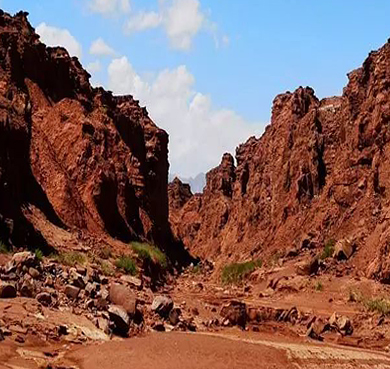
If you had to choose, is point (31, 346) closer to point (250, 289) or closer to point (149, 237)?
point (250, 289)

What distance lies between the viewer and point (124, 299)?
19078mm

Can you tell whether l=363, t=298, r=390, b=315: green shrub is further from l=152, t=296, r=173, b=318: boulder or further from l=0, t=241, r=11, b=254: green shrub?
l=0, t=241, r=11, b=254: green shrub

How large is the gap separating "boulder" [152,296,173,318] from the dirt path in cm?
322

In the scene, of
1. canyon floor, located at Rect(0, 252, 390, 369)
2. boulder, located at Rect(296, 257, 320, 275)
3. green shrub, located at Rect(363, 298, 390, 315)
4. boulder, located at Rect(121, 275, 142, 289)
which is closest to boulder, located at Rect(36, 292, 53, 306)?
canyon floor, located at Rect(0, 252, 390, 369)

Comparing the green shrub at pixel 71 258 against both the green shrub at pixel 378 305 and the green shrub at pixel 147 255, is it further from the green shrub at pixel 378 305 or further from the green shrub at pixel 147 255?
the green shrub at pixel 378 305

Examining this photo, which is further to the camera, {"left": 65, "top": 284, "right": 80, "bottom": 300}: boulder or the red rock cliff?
the red rock cliff

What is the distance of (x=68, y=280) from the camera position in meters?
20.3

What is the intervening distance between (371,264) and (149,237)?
74.8ft

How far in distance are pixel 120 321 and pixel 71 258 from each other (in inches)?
386

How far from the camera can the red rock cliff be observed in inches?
1774

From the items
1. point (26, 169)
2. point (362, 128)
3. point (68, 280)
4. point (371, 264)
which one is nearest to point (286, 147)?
point (362, 128)

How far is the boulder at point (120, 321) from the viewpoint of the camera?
1714cm

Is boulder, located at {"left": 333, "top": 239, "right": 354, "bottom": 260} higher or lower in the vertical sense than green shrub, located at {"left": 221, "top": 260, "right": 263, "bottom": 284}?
higher

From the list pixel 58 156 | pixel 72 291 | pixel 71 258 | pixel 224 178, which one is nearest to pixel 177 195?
pixel 224 178
